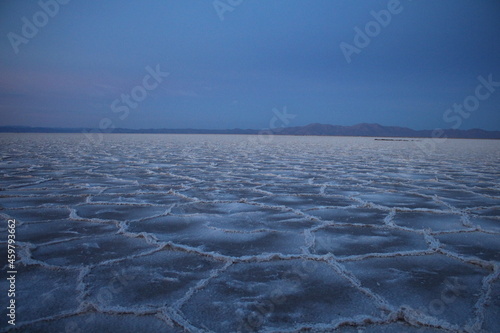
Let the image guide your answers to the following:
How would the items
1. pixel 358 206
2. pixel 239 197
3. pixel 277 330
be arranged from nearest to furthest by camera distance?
pixel 277 330, pixel 358 206, pixel 239 197

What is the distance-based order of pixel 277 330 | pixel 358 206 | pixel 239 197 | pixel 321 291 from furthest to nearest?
pixel 239 197 < pixel 358 206 < pixel 321 291 < pixel 277 330

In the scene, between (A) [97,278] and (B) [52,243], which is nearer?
(A) [97,278]

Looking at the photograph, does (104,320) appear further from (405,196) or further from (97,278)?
(405,196)

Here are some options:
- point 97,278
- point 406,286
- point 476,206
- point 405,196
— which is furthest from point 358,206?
point 97,278

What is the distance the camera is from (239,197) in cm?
263

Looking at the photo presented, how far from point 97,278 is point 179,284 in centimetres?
31

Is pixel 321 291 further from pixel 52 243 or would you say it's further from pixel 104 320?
pixel 52 243

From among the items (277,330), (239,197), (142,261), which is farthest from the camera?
(239,197)

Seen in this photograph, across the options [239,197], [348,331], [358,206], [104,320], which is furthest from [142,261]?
[358,206]

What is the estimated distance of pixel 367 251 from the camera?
4.65 feet

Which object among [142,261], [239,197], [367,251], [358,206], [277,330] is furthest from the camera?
[239,197]

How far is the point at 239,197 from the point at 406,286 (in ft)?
5.50

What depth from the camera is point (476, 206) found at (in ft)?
7.78

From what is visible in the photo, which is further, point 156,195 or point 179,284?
point 156,195
